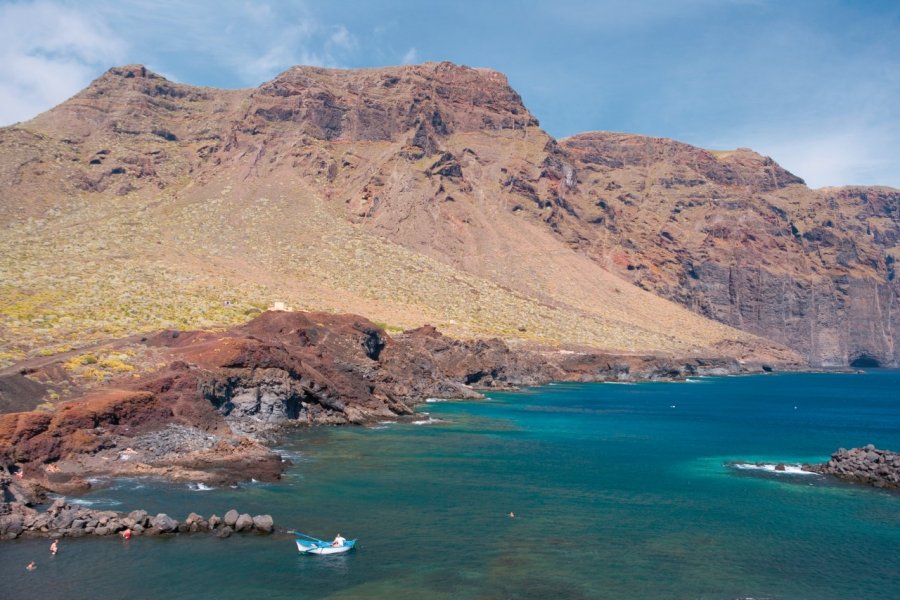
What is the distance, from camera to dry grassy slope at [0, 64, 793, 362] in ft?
342

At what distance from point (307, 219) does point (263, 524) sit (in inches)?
4498

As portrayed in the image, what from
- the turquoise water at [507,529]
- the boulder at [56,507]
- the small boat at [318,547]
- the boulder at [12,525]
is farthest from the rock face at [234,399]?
the small boat at [318,547]

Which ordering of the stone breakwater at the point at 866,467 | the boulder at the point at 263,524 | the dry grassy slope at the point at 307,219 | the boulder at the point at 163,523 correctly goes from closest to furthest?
the boulder at the point at 163,523 < the boulder at the point at 263,524 < the stone breakwater at the point at 866,467 < the dry grassy slope at the point at 307,219

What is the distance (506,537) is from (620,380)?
101098 millimetres

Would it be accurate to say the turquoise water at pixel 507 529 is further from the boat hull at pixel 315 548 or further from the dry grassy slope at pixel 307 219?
the dry grassy slope at pixel 307 219

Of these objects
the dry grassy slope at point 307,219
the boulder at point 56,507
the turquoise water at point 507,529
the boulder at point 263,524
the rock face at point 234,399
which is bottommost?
the turquoise water at point 507,529

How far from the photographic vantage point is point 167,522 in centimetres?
2947

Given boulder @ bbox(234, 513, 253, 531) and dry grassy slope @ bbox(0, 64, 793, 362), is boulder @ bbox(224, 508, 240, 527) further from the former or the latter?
dry grassy slope @ bbox(0, 64, 793, 362)

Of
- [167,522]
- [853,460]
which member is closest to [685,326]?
[853,460]

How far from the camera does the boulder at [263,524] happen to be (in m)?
30.3

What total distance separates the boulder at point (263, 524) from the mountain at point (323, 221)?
47530 mm

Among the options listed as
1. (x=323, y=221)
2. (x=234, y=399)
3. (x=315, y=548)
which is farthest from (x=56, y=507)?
(x=323, y=221)

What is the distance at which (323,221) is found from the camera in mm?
140500

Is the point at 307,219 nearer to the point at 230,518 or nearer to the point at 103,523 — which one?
the point at 230,518
